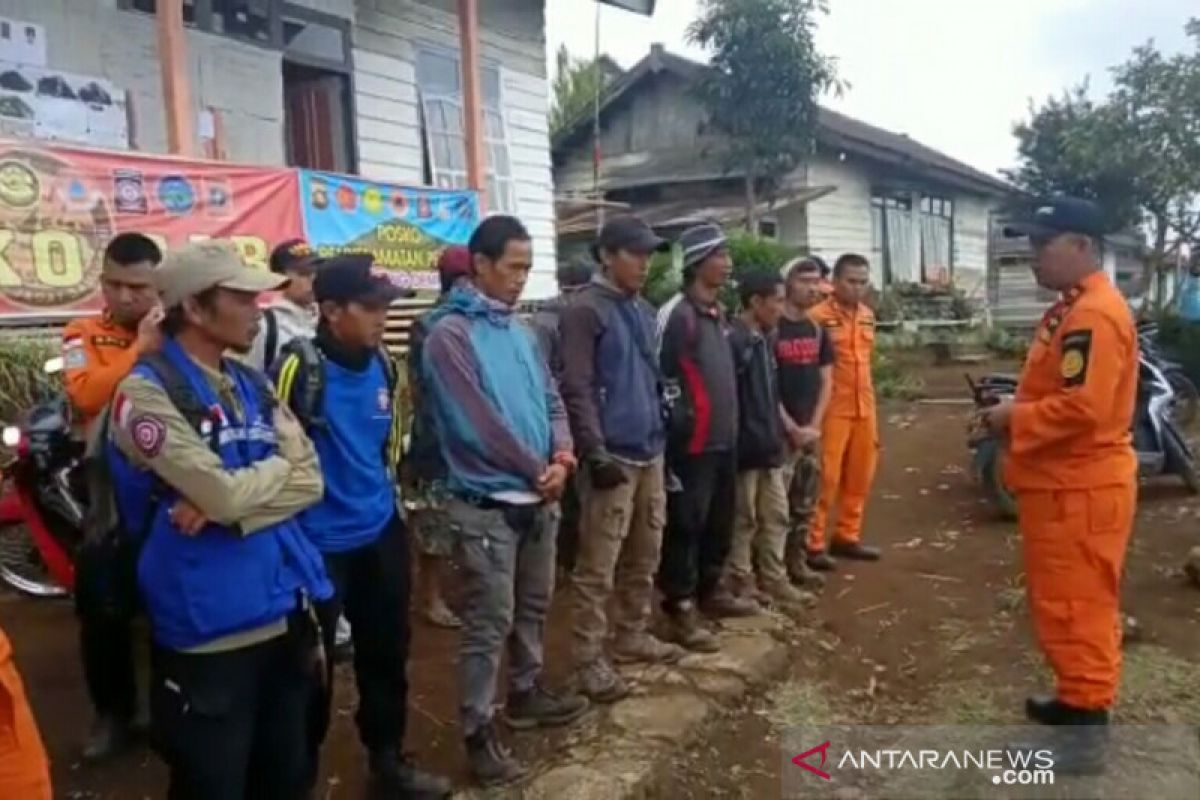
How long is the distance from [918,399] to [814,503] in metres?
7.86

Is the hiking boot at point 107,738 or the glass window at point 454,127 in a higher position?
the glass window at point 454,127

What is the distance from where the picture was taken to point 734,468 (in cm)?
462

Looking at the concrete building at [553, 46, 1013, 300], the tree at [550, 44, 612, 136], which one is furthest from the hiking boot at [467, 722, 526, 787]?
the tree at [550, 44, 612, 136]

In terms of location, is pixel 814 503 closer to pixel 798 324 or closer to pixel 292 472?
pixel 798 324

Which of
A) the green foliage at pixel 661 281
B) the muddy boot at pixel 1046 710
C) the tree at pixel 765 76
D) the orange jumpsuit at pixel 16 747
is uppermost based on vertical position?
the tree at pixel 765 76

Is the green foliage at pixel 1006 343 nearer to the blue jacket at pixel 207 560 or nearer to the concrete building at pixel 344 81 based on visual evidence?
the concrete building at pixel 344 81

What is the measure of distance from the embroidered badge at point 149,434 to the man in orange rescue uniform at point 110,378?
→ 1.22 m

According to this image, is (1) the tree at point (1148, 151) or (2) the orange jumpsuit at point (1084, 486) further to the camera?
(1) the tree at point (1148, 151)

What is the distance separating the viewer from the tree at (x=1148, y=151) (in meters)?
18.6

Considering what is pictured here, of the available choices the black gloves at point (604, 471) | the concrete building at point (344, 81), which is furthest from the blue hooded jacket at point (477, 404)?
the concrete building at point (344, 81)

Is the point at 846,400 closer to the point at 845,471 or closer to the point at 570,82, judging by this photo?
the point at 845,471

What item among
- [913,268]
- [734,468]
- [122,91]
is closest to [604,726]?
[734,468]

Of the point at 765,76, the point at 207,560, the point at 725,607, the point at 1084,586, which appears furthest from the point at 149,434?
the point at 765,76

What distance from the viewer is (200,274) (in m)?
2.32
